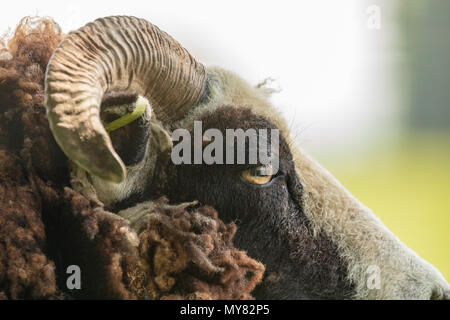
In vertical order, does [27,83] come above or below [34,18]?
below

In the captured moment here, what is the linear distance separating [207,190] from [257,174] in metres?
0.27

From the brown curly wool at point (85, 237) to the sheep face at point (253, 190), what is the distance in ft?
0.50

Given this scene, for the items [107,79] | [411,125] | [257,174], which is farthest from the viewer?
[411,125]

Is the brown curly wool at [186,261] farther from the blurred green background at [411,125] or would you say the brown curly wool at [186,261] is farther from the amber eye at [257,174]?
the blurred green background at [411,125]

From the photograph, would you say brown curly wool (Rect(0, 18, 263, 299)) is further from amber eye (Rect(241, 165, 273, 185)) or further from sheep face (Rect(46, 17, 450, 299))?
amber eye (Rect(241, 165, 273, 185))

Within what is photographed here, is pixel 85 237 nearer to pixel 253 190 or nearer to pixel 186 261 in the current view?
pixel 186 261

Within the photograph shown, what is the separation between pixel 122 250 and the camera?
243 centimetres

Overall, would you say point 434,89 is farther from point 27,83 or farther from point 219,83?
point 27,83

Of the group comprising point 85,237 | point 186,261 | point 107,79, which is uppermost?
point 107,79

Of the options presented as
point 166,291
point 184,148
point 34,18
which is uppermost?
point 34,18

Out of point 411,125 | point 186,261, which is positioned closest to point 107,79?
point 186,261

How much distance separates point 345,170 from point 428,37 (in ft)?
18.8

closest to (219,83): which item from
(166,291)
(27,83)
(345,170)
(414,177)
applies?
(27,83)

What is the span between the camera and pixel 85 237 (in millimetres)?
2432
